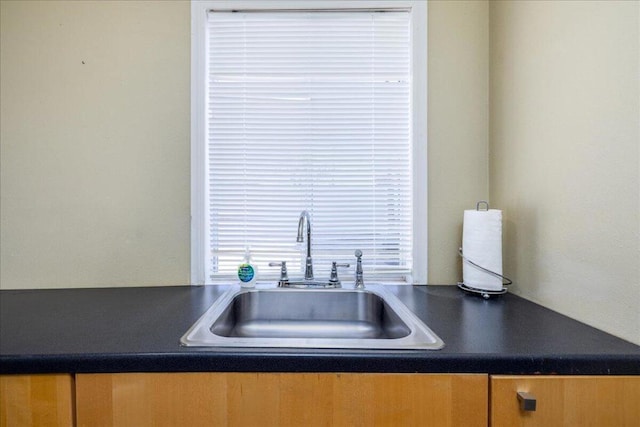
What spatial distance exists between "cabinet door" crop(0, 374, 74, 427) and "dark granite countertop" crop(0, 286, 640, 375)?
0.09 ft

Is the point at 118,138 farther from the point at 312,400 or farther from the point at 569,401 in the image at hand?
the point at 569,401

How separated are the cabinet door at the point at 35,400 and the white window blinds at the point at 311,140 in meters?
0.69

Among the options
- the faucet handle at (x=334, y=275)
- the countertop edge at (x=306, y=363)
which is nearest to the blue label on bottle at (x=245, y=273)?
the faucet handle at (x=334, y=275)

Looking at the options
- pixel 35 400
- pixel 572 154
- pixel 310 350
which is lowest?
pixel 35 400

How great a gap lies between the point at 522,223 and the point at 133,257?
1573mm

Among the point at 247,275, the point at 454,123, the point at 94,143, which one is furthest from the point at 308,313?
the point at 94,143

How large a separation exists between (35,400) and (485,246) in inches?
53.3

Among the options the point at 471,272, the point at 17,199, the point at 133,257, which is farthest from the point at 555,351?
the point at 17,199

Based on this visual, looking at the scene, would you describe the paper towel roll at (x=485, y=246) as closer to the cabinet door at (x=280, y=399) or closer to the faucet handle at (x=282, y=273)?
the cabinet door at (x=280, y=399)

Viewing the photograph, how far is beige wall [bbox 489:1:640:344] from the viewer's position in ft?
2.38

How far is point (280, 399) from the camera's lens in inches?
26.6

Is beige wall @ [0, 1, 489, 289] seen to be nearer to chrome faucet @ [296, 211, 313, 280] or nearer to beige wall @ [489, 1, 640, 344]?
beige wall @ [489, 1, 640, 344]

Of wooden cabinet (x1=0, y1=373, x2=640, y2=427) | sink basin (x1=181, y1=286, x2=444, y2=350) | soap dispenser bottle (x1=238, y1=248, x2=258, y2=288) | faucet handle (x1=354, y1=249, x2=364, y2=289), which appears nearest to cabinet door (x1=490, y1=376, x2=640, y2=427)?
wooden cabinet (x1=0, y1=373, x2=640, y2=427)

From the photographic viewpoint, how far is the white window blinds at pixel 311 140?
4.43 ft
